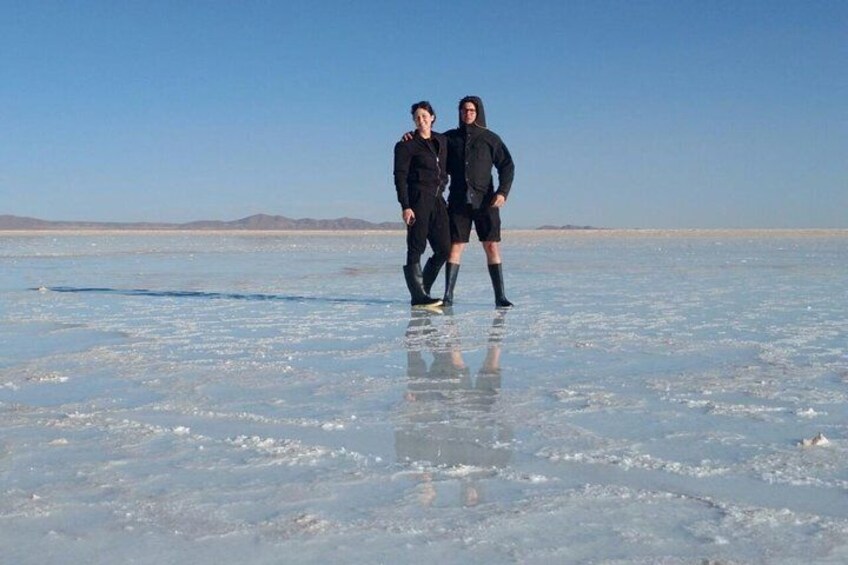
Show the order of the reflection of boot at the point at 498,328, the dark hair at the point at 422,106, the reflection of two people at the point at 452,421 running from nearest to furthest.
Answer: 1. the reflection of two people at the point at 452,421
2. the reflection of boot at the point at 498,328
3. the dark hair at the point at 422,106

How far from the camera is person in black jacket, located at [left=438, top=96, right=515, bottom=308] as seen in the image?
22.6ft

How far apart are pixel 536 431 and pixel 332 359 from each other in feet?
5.41

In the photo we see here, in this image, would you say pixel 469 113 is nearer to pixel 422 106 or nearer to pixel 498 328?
pixel 422 106

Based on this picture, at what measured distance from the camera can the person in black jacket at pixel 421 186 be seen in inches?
271

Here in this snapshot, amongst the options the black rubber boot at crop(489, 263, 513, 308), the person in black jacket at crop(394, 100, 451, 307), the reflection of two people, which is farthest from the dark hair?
the reflection of two people

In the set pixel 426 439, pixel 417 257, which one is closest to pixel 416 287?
pixel 417 257

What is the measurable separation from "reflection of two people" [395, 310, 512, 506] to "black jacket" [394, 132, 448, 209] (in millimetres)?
2367

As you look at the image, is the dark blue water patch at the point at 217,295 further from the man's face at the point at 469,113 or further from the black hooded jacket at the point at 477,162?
the man's face at the point at 469,113

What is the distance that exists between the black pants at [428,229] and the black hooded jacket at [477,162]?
15 cm

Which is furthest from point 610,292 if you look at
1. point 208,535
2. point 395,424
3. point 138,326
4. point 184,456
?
point 208,535

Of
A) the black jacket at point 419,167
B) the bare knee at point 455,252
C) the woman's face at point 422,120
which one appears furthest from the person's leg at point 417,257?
the woman's face at point 422,120

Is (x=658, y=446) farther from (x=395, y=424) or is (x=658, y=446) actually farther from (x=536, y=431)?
(x=395, y=424)

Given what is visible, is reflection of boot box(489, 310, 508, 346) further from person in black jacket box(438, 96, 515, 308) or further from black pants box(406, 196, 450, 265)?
black pants box(406, 196, 450, 265)

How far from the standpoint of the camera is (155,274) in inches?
454
